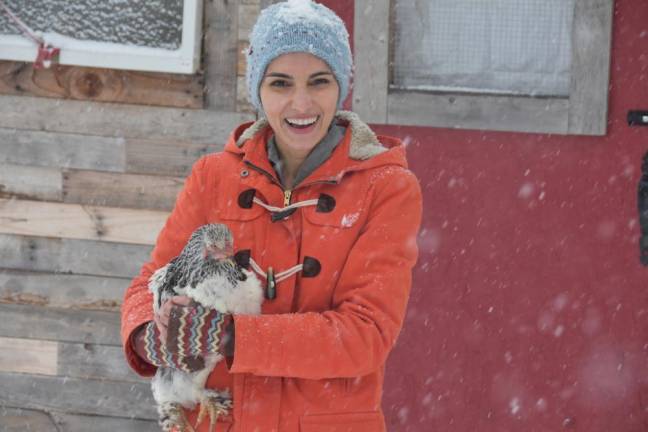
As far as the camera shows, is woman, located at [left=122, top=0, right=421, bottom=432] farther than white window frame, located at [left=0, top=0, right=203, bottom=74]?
No

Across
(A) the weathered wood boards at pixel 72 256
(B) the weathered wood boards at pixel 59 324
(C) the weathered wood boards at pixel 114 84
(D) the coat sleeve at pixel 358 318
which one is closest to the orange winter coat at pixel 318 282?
(D) the coat sleeve at pixel 358 318

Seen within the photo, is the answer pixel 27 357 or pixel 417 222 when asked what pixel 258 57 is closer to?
pixel 417 222

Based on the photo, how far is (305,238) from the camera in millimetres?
2314

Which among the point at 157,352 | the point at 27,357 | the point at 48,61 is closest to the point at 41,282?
the point at 27,357

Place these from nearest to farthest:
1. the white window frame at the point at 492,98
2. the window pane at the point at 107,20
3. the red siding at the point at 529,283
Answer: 1. the white window frame at the point at 492,98
2. the red siding at the point at 529,283
3. the window pane at the point at 107,20

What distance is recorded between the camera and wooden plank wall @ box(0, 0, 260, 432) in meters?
4.59

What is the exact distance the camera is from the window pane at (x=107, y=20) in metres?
4.48

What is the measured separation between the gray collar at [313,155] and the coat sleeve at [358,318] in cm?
19

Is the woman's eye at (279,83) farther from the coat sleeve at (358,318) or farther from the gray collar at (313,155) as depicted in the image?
the coat sleeve at (358,318)

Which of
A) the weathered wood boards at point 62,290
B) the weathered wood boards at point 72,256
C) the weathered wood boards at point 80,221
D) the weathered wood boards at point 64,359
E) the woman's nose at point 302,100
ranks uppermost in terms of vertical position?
the woman's nose at point 302,100

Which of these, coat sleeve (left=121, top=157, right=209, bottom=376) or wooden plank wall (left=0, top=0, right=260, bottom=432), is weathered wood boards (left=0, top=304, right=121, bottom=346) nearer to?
wooden plank wall (left=0, top=0, right=260, bottom=432)

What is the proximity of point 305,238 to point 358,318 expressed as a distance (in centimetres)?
26

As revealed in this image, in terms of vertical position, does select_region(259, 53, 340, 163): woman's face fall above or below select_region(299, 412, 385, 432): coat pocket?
above

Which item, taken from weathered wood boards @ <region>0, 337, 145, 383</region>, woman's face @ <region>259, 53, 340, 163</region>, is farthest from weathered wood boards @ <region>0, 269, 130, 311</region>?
woman's face @ <region>259, 53, 340, 163</region>
